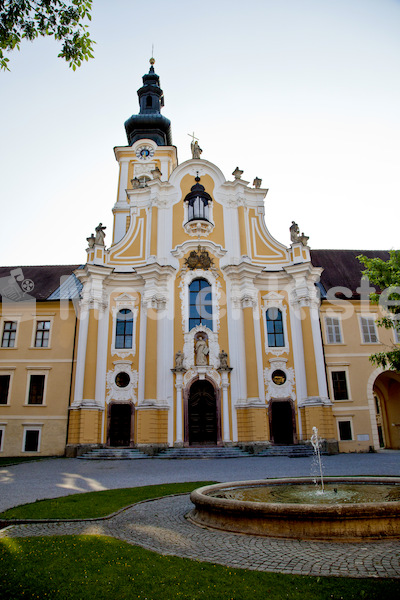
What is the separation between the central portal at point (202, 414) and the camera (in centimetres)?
2384

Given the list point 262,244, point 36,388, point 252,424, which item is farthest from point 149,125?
point 252,424

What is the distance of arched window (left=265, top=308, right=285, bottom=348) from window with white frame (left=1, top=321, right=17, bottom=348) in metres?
15.4

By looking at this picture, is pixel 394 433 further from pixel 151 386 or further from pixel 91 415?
pixel 91 415

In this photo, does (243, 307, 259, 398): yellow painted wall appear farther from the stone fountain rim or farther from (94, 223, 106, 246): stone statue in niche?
the stone fountain rim

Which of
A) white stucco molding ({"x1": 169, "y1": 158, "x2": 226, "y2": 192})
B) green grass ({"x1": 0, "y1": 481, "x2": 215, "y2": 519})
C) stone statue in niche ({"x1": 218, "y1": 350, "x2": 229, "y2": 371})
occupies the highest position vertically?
white stucco molding ({"x1": 169, "y1": 158, "x2": 226, "y2": 192})

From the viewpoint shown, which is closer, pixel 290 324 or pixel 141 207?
pixel 290 324

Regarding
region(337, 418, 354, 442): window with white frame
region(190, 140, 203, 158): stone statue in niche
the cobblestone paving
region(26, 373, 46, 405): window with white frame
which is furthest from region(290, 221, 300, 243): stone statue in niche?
the cobblestone paving

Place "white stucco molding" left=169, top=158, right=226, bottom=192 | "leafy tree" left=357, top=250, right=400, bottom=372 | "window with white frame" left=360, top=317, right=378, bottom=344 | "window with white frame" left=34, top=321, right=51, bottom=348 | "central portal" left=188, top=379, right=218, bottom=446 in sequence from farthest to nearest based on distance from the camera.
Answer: "white stucco molding" left=169, top=158, right=226, bottom=192
"window with white frame" left=360, top=317, right=378, bottom=344
"window with white frame" left=34, top=321, right=51, bottom=348
"central portal" left=188, top=379, right=218, bottom=446
"leafy tree" left=357, top=250, right=400, bottom=372

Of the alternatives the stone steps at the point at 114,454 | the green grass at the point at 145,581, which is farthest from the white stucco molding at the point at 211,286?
the green grass at the point at 145,581

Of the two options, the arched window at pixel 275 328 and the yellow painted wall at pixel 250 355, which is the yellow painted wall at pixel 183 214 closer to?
Result: the yellow painted wall at pixel 250 355

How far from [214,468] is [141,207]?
58.0 feet

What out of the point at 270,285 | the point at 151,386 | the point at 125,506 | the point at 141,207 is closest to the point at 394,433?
the point at 270,285

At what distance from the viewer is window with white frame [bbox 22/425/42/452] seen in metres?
24.5

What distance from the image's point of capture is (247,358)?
80.1 feet
